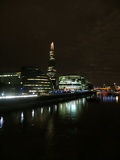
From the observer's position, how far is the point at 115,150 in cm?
Result: 2003

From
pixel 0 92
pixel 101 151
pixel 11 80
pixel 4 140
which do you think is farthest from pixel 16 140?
pixel 11 80

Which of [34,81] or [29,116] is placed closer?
[29,116]

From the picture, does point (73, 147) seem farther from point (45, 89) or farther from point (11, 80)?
point (11, 80)

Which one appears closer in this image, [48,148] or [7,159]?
[7,159]

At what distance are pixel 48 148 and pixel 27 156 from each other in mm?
2921

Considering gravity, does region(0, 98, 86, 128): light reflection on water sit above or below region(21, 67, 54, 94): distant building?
below

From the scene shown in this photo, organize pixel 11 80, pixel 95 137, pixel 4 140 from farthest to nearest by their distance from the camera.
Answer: pixel 11 80 < pixel 95 137 < pixel 4 140

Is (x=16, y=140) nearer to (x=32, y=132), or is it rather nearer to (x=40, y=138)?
(x=40, y=138)

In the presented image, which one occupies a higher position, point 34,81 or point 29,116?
point 34,81

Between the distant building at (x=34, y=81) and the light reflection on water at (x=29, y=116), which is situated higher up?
the distant building at (x=34, y=81)

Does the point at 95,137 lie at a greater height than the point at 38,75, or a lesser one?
lesser

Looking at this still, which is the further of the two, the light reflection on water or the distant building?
the distant building

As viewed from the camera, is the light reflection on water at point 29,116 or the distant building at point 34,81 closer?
the light reflection on water at point 29,116

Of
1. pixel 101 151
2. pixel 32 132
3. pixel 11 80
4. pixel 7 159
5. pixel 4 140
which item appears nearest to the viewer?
pixel 7 159
